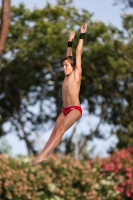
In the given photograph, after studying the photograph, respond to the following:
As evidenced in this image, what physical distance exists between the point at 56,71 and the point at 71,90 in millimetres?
30631

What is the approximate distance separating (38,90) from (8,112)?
7.37 feet

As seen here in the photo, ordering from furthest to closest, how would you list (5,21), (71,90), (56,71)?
(56,71), (5,21), (71,90)

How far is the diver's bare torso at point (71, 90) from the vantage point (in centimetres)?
540

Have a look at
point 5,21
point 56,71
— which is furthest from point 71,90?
point 56,71

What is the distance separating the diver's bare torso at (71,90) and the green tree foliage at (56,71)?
86.5 ft

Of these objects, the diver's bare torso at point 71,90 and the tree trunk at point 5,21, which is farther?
the tree trunk at point 5,21

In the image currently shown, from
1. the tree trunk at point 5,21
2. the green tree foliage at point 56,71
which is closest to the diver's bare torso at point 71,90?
the tree trunk at point 5,21

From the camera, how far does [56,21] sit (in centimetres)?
3403

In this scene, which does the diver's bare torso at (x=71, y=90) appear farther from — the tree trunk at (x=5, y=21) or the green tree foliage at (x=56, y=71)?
the green tree foliage at (x=56, y=71)

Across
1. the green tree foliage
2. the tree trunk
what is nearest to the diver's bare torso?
the tree trunk

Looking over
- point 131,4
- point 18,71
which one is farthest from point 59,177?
point 18,71

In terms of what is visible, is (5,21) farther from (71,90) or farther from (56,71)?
(56,71)

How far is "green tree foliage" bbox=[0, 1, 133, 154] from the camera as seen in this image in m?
33.2

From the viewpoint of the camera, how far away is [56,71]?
36.0m
